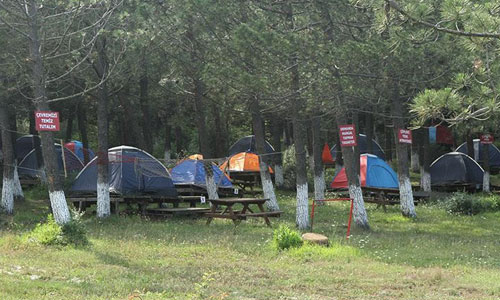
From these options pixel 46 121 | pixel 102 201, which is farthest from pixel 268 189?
pixel 46 121

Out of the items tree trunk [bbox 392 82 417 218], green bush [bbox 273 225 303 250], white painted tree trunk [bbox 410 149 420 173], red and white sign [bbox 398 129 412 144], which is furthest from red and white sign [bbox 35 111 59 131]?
white painted tree trunk [bbox 410 149 420 173]

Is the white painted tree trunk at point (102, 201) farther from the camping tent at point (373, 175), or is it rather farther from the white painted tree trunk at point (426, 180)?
the white painted tree trunk at point (426, 180)

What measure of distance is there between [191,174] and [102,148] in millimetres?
6060

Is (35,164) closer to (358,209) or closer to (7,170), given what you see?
(7,170)

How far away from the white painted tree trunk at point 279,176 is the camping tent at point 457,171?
6525 mm

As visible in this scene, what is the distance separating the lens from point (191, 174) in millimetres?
24719

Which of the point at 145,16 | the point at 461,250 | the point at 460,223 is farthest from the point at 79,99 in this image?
the point at 461,250

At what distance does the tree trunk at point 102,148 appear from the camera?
61.7 ft

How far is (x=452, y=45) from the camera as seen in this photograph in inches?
620

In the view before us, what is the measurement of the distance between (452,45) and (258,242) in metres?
6.29

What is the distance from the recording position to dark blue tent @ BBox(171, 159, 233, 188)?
24.5m

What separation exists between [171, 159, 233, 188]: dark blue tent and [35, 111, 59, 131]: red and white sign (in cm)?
1048

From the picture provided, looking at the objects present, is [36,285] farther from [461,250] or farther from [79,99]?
[79,99]

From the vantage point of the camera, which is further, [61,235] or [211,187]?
[211,187]
